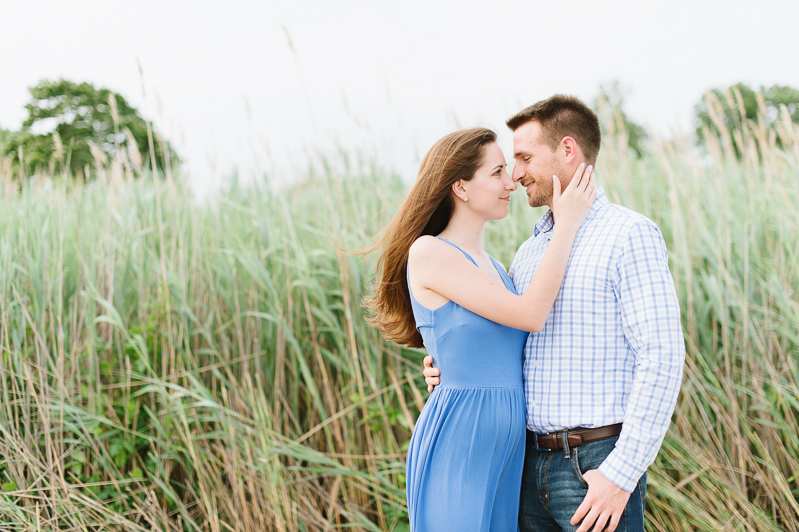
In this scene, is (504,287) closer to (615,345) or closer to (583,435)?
(615,345)

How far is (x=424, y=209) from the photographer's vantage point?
5.90ft

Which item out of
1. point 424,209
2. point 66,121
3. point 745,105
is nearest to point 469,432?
point 424,209

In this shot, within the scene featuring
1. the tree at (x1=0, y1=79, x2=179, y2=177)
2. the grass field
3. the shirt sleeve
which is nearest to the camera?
the shirt sleeve

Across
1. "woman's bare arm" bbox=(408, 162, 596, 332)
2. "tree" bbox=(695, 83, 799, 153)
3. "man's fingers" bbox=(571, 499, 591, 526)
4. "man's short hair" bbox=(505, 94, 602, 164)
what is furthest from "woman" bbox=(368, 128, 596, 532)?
"tree" bbox=(695, 83, 799, 153)

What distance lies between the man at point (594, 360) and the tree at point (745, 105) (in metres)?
2.18

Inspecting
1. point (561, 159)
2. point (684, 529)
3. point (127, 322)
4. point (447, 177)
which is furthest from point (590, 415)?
point (127, 322)

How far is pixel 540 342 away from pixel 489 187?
1.75 feet

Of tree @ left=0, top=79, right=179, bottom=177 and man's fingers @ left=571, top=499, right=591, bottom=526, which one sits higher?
tree @ left=0, top=79, right=179, bottom=177

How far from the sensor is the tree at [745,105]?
3260mm

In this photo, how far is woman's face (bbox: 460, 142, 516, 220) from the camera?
1.75 m

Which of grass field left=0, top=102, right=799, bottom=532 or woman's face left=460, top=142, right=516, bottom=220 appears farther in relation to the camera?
grass field left=0, top=102, right=799, bottom=532

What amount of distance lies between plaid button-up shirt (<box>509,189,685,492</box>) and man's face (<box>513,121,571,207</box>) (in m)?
0.15

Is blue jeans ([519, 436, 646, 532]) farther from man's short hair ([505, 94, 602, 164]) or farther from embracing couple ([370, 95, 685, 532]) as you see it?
man's short hair ([505, 94, 602, 164])

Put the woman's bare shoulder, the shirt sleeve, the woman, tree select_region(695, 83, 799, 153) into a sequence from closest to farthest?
the shirt sleeve < the woman < the woman's bare shoulder < tree select_region(695, 83, 799, 153)
